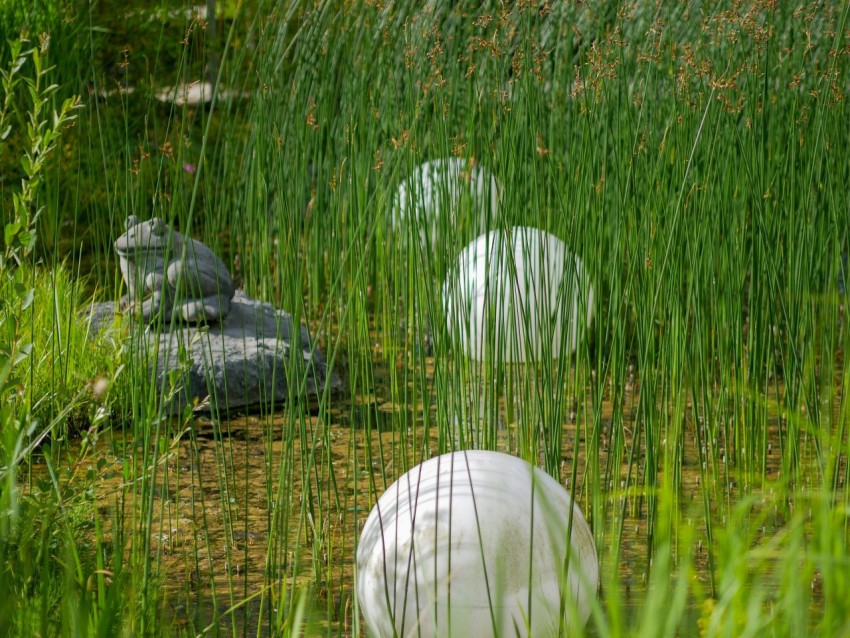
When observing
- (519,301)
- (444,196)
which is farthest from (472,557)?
(444,196)

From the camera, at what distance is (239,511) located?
2.12m

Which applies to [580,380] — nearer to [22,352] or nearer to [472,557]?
[472,557]

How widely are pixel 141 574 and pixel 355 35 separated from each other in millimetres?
2407

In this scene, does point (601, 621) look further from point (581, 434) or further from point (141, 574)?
point (581, 434)

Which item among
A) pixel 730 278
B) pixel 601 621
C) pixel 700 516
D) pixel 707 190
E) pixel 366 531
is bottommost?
pixel 700 516

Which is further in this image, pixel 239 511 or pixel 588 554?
pixel 239 511

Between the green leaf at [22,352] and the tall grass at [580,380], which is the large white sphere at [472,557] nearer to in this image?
the tall grass at [580,380]

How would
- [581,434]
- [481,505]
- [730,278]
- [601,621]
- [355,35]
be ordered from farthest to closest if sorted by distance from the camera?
[355,35] < [581,434] < [730,278] < [481,505] < [601,621]

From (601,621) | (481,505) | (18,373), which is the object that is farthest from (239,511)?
(601,621)

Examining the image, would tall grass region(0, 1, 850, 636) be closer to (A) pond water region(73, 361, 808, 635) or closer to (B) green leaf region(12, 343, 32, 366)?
(A) pond water region(73, 361, 808, 635)

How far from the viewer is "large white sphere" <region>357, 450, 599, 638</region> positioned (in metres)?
1.39

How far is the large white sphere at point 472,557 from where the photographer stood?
1.39 metres

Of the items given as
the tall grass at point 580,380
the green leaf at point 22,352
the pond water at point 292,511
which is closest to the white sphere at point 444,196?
the tall grass at point 580,380

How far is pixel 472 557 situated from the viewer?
1406 mm
